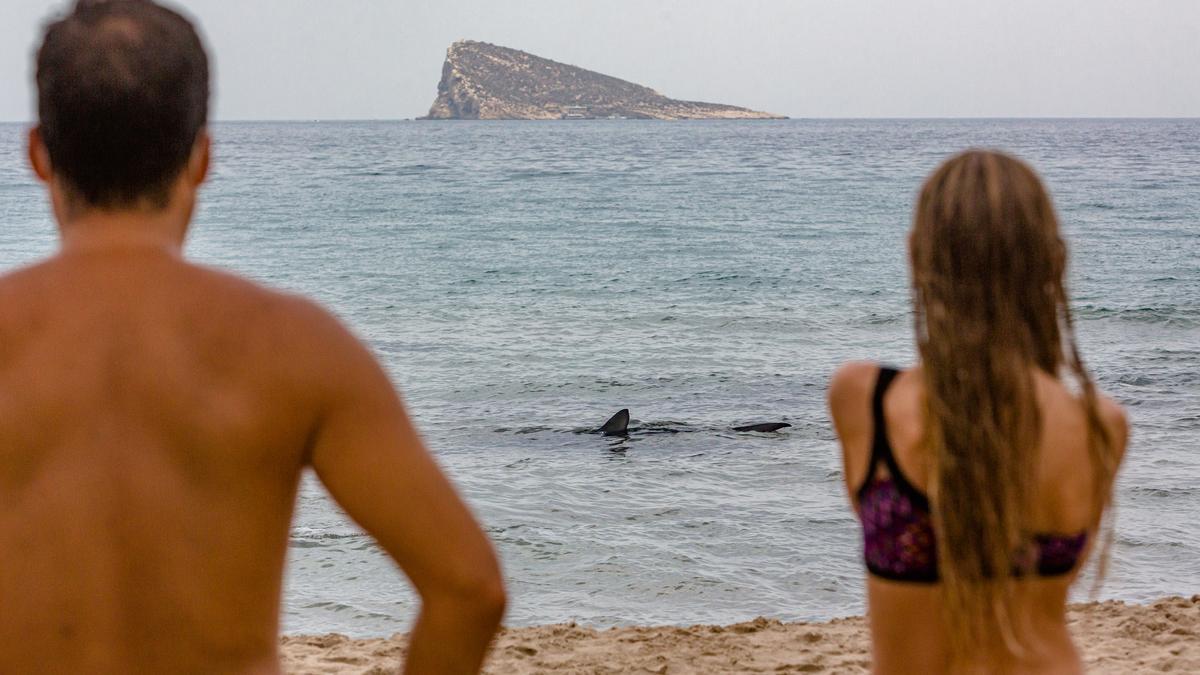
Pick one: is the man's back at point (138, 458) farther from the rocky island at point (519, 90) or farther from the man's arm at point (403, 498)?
the rocky island at point (519, 90)

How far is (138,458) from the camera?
4.78ft

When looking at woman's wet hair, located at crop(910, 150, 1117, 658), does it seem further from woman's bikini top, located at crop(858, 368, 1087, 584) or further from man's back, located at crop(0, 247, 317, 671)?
man's back, located at crop(0, 247, 317, 671)

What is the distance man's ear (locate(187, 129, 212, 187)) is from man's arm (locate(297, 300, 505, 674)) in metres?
0.27

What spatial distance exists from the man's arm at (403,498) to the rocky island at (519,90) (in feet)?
603

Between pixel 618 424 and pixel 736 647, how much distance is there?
6490mm

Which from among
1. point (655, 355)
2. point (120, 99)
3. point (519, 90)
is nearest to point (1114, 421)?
point (120, 99)

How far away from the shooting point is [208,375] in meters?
1.47

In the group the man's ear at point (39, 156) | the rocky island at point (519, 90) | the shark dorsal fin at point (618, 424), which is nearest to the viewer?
the man's ear at point (39, 156)

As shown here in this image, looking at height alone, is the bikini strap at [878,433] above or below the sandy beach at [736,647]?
above

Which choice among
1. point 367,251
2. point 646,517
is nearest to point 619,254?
point 367,251

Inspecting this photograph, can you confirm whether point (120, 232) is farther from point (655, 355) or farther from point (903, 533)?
point (655, 355)

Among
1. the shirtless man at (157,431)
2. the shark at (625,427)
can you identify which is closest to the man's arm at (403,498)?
the shirtless man at (157,431)

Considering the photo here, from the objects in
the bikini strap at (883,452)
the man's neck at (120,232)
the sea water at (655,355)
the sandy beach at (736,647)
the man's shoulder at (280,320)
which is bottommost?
the sea water at (655,355)

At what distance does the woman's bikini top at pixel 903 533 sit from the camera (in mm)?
2143
